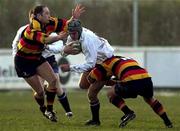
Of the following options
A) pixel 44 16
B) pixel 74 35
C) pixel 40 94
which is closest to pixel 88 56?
pixel 74 35

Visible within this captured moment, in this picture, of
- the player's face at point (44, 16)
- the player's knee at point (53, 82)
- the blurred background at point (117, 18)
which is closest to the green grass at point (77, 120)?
the player's knee at point (53, 82)

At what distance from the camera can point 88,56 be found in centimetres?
1435

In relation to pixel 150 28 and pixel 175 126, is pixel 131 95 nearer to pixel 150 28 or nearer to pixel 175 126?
pixel 175 126

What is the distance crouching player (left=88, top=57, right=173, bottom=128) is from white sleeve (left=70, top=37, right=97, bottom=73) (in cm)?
41

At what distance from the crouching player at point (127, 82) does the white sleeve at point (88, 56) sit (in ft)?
1.34

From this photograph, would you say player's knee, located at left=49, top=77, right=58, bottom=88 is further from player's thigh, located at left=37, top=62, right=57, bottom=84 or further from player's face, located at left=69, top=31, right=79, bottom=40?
player's face, located at left=69, top=31, right=79, bottom=40

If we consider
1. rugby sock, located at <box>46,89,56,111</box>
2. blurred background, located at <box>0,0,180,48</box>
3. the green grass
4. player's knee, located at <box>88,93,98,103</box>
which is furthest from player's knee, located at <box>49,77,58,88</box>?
blurred background, located at <box>0,0,180,48</box>

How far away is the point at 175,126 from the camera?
48.9 ft

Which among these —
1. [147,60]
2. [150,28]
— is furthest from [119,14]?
[147,60]

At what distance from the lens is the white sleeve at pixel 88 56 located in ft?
47.0

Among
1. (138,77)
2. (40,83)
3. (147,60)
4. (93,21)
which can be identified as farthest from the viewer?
(93,21)

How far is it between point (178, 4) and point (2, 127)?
25465 mm

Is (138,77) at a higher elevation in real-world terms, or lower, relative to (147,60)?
higher

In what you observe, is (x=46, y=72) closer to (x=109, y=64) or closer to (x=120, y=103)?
(x=109, y=64)
